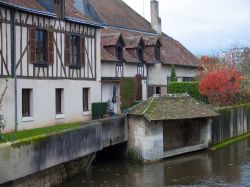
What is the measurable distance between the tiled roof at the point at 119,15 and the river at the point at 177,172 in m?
16.5

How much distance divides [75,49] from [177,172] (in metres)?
9.11

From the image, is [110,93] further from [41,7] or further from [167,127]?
[41,7]

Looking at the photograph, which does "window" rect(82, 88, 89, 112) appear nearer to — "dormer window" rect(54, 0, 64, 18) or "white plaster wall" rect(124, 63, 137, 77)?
"dormer window" rect(54, 0, 64, 18)

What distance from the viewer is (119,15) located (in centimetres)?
4081

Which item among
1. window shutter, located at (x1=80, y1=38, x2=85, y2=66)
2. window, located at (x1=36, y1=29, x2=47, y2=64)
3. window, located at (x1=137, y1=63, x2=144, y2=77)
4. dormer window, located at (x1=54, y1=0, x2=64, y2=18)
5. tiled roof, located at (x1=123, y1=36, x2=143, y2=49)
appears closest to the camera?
window, located at (x1=36, y1=29, x2=47, y2=64)

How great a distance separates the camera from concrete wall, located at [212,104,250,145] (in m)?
28.3

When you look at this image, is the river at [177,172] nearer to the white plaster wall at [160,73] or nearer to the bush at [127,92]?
the bush at [127,92]

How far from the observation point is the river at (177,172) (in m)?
18.5

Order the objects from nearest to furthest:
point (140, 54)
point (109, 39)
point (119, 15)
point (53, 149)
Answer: point (53, 149) → point (109, 39) → point (140, 54) → point (119, 15)

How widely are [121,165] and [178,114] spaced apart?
383cm

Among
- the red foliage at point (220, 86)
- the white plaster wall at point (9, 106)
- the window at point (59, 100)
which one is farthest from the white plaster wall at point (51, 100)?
the red foliage at point (220, 86)

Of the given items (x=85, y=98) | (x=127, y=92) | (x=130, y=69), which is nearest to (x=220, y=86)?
(x=130, y=69)

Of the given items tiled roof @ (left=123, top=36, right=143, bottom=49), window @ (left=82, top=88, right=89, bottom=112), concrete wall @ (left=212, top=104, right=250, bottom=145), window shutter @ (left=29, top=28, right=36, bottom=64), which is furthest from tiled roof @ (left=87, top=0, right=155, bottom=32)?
window shutter @ (left=29, top=28, right=36, bottom=64)

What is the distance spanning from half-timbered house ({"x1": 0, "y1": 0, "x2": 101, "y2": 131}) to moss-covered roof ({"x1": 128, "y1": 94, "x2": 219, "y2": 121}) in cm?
370
